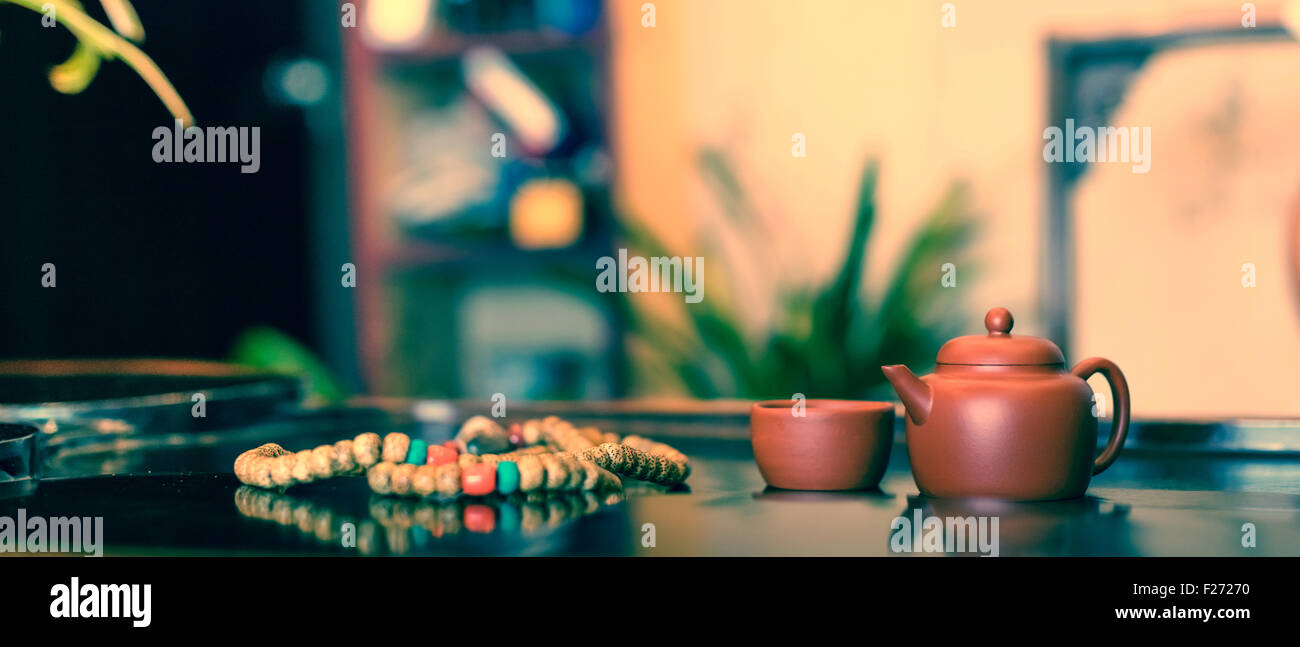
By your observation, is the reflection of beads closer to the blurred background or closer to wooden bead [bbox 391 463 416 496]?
wooden bead [bbox 391 463 416 496]

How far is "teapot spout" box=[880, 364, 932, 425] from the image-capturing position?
816 mm

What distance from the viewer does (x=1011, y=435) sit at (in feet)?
2.59

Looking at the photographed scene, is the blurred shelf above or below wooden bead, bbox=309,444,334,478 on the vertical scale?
above

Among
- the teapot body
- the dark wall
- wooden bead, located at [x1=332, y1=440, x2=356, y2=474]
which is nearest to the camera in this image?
the teapot body

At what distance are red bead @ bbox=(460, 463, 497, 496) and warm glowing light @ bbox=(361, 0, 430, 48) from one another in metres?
2.54

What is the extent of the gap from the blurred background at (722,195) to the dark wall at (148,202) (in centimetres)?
1

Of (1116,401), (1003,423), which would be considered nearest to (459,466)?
(1003,423)

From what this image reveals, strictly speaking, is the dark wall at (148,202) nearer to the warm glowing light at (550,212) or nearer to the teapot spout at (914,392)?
the warm glowing light at (550,212)

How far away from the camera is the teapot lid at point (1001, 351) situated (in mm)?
823

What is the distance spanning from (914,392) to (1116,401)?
17 cm

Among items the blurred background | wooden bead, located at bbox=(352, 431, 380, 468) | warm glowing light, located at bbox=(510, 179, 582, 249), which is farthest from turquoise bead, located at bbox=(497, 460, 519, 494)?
warm glowing light, located at bbox=(510, 179, 582, 249)

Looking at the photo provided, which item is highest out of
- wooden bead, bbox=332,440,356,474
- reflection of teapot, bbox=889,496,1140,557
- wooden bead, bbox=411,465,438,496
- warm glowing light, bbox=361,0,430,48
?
warm glowing light, bbox=361,0,430,48

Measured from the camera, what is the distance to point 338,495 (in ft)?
2.85
